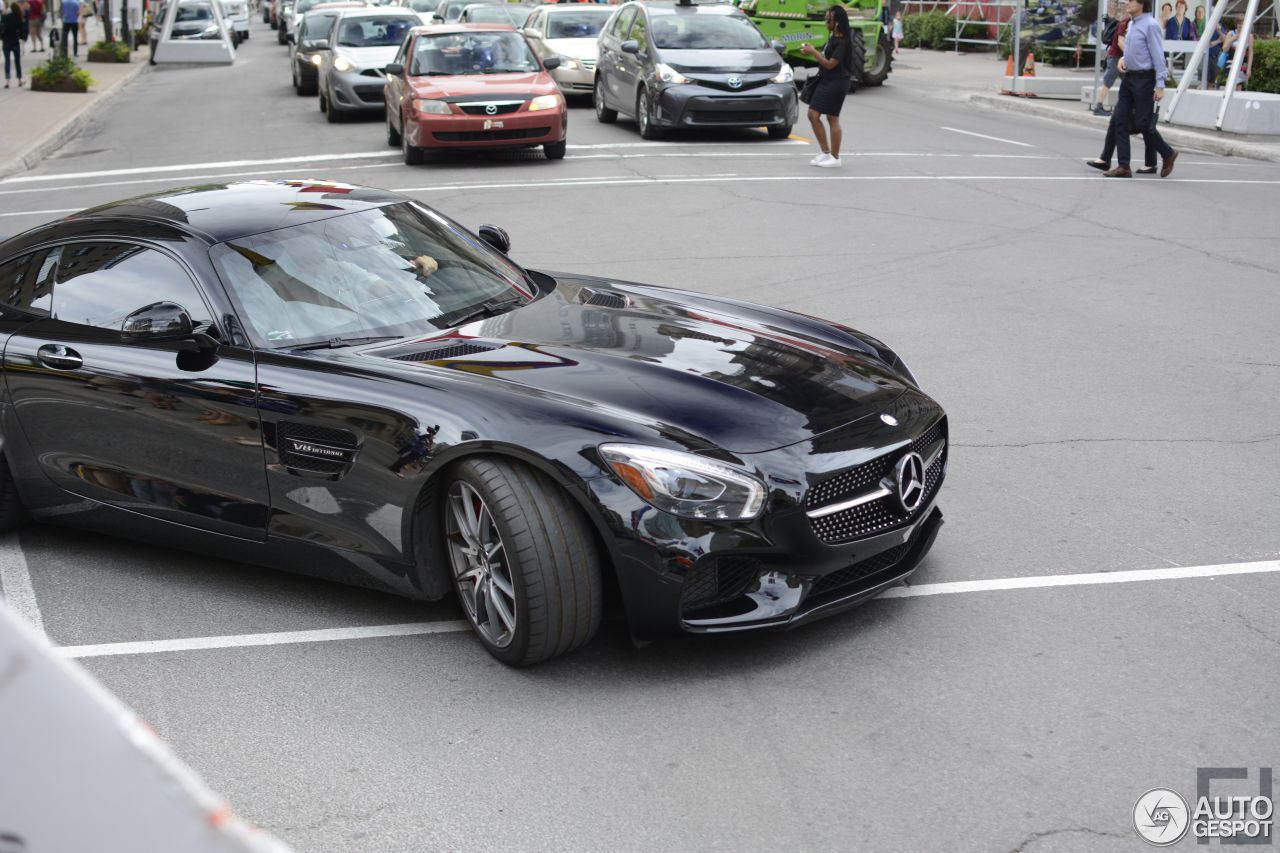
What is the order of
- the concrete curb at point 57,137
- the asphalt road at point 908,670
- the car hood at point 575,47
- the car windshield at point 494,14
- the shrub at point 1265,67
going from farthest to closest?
the car windshield at point 494,14 → the car hood at point 575,47 → the shrub at point 1265,67 → the concrete curb at point 57,137 → the asphalt road at point 908,670

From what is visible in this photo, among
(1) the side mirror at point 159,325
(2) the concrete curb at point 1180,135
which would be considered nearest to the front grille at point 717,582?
(1) the side mirror at point 159,325

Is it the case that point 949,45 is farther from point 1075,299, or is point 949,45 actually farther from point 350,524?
point 350,524

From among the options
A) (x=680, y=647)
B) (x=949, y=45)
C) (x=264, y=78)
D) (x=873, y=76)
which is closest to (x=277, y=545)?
(x=680, y=647)

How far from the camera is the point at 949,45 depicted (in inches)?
1780

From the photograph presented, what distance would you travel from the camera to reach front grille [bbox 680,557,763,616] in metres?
4.26

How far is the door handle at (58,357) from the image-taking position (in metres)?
5.39

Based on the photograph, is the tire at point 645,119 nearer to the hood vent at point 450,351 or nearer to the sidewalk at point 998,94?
the sidewalk at point 998,94

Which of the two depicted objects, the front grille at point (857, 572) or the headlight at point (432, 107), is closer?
the front grille at point (857, 572)

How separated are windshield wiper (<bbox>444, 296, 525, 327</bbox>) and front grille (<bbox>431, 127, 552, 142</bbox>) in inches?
470

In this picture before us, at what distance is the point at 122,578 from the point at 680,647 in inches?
90.1

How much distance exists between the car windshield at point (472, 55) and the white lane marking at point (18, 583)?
13.2m

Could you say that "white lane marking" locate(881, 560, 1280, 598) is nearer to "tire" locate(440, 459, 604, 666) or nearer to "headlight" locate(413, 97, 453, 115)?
"tire" locate(440, 459, 604, 666)

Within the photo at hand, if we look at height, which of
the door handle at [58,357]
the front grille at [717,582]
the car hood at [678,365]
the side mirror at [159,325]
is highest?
the side mirror at [159,325]

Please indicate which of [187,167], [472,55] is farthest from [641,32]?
[187,167]
